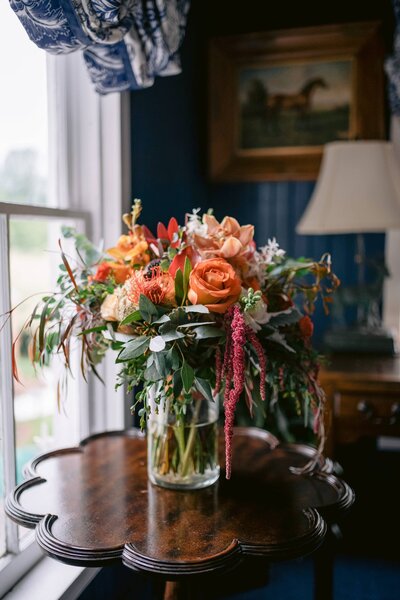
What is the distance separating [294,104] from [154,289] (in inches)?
66.3

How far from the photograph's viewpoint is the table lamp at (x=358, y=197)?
75.4 inches

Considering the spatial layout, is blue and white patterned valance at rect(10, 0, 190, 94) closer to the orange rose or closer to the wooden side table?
the orange rose

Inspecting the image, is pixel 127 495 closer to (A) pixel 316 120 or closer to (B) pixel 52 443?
(B) pixel 52 443

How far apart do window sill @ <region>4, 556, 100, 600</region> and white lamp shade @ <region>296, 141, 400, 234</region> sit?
130 cm

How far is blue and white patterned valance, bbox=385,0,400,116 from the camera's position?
2096 millimetres

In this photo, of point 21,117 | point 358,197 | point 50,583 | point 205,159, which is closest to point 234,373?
point 50,583

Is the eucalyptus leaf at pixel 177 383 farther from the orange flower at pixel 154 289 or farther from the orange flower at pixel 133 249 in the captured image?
the orange flower at pixel 133 249

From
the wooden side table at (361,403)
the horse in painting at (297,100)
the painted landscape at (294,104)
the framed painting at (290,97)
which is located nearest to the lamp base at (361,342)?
the wooden side table at (361,403)

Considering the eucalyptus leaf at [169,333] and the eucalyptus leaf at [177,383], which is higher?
the eucalyptus leaf at [169,333]

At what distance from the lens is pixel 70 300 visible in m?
1.12

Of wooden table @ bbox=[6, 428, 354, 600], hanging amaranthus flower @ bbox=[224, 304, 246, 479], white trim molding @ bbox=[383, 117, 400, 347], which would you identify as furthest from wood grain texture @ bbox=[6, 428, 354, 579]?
white trim molding @ bbox=[383, 117, 400, 347]

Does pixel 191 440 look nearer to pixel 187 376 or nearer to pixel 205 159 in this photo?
pixel 187 376

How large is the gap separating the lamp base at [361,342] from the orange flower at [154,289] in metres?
1.21

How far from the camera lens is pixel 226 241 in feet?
3.42
